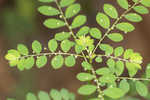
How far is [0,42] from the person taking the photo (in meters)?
4.14

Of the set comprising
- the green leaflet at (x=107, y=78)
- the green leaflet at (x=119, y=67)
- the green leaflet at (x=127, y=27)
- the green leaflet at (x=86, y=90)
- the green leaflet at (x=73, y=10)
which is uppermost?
the green leaflet at (x=73, y=10)

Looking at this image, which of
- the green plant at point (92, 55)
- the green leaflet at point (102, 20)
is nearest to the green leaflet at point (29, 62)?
the green plant at point (92, 55)

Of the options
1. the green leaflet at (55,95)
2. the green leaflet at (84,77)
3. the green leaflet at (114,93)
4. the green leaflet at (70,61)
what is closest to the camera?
the green leaflet at (114,93)

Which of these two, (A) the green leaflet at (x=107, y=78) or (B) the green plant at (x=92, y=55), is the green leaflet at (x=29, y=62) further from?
(A) the green leaflet at (x=107, y=78)

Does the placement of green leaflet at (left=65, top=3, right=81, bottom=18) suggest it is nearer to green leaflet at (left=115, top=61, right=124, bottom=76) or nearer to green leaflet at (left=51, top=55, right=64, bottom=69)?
green leaflet at (left=51, top=55, right=64, bottom=69)

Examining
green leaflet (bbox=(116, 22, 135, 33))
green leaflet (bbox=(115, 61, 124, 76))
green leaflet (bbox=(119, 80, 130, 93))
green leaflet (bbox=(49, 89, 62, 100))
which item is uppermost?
green leaflet (bbox=(116, 22, 135, 33))

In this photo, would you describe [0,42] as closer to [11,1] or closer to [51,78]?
[11,1]

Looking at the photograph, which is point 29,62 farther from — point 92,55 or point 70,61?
point 92,55

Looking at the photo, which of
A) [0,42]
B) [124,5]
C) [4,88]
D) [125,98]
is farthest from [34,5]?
[124,5]

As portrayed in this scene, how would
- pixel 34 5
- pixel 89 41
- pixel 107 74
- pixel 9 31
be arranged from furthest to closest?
1. pixel 9 31
2. pixel 34 5
3. pixel 89 41
4. pixel 107 74

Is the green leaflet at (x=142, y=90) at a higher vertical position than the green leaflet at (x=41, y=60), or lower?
lower

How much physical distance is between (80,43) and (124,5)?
316 millimetres

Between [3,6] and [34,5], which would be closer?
[34,5]

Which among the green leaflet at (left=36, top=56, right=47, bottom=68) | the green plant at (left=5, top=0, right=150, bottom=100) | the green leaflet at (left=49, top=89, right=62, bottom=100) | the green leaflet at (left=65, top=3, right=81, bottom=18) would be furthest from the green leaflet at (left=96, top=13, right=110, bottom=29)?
the green leaflet at (left=49, top=89, right=62, bottom=100)
